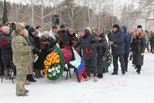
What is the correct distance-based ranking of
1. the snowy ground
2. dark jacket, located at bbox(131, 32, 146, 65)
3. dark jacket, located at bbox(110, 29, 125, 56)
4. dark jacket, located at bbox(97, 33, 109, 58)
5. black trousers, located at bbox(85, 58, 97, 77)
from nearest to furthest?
the snowy ground < black trousers, located at bbox(85, 58, 97, 77) < dark jacket, located at bbox(97, 33, 109, 58) < dark jacket, located at bbox(110, 29, 125, 56) < dark jacket, located at bbox(131, 32, 146, 65)

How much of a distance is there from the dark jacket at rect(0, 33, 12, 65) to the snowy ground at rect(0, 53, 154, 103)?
73cm

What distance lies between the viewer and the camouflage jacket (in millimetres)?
7699

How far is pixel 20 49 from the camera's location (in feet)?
25.3

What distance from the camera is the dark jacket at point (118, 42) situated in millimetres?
10633

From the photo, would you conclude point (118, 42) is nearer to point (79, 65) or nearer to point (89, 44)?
point (89, 44)

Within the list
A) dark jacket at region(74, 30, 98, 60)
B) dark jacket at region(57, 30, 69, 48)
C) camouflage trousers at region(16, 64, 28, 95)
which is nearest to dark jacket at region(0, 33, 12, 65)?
camouflage trousers at region(16, 64, 28, 95)

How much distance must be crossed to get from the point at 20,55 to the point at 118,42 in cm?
401

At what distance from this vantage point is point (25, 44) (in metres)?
7.87

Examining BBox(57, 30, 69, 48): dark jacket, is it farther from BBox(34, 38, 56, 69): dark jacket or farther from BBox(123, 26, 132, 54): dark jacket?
BBox(123, 26, 132, 54): dark jacket

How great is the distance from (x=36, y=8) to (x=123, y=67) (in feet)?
103

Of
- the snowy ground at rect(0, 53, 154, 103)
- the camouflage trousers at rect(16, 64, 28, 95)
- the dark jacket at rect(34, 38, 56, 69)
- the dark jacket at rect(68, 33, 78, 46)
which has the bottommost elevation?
the snowy ground at rect(0, 53, 154, 103)

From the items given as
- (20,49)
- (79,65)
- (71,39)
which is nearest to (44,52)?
(79,65)

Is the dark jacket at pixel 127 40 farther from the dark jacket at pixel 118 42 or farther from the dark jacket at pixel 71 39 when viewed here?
the dark jacket at pixel 71 39

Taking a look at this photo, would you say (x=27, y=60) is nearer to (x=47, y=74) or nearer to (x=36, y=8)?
(x=47, y=74)
